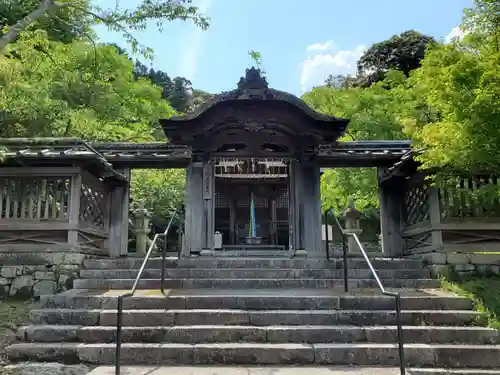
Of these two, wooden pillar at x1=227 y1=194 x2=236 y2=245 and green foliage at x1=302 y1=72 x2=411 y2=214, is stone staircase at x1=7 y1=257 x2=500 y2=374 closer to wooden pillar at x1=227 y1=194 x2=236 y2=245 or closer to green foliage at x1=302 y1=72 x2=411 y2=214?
green foliage at x1=302 y1=72 x2=411 y2=214

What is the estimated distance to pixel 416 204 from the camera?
9.10 m

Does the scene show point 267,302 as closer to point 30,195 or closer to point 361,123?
point 30,195

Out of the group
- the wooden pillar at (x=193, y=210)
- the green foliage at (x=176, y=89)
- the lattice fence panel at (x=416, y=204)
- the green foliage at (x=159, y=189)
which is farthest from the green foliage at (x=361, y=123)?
the green foliage at (x=176, y=89)

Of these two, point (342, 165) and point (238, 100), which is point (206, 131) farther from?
point (342, 165)

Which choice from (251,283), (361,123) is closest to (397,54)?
(361,123)

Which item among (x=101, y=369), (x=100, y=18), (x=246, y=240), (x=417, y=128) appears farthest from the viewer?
(x=246, y=240)

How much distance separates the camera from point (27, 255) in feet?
24.8

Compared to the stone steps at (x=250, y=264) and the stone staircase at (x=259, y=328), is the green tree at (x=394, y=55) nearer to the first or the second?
the stone steps at (x=250, y=264)

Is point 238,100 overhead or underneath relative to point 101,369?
overhead

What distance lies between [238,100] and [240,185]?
903cm

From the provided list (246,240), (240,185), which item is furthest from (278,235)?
(240,185)

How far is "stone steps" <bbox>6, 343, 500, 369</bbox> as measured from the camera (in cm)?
475

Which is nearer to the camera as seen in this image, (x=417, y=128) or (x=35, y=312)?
(x=35, y=312)

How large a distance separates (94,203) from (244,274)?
4.10m
